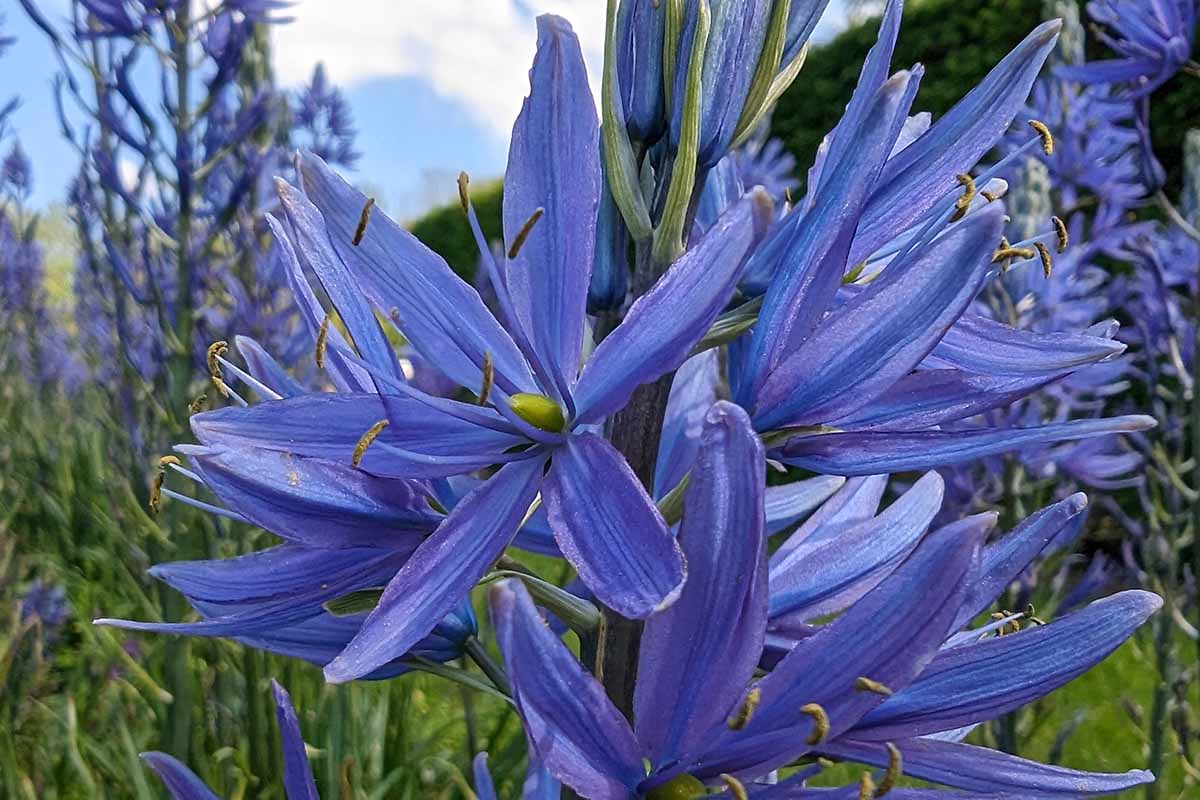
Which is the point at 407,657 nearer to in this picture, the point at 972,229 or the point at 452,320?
the point at 452,320

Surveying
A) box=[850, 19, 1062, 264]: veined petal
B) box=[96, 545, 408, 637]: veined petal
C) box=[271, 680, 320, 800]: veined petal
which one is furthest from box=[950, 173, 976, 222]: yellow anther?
box=[271, 680, 320, 800]: veined petal

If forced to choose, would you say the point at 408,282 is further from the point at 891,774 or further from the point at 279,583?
the point at 891,774

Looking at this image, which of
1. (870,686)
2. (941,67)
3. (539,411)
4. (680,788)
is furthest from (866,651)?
(941,67)

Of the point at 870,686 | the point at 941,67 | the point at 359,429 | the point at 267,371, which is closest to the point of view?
the point at 870,686

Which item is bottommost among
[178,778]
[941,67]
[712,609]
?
[178,778]

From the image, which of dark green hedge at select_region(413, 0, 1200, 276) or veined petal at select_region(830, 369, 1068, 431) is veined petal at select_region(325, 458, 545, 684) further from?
dark green hedge at select_region(413, 0, 1200, 276)

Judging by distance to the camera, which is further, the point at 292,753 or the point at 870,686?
the point at 292,753
